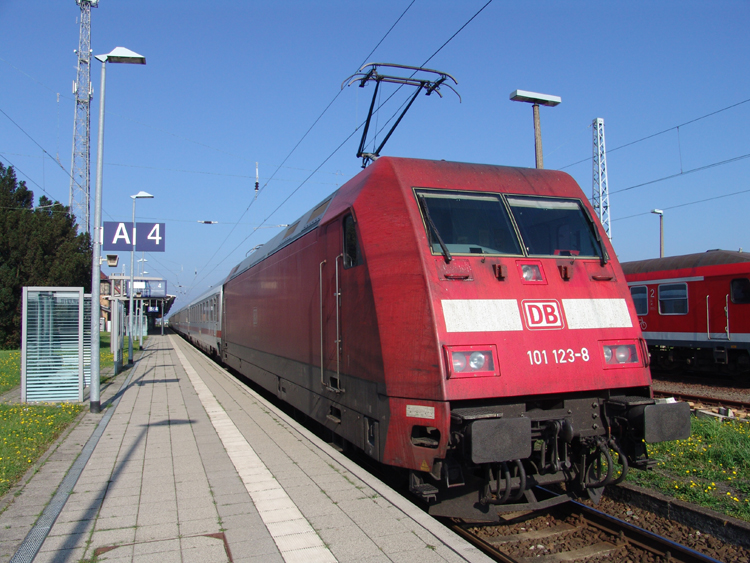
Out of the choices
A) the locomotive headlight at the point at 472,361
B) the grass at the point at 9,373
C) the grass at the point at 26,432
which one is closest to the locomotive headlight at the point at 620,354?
the locomotive headlight at the point at 472,361

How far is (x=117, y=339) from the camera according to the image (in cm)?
1827

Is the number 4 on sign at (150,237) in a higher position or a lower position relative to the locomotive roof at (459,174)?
higher

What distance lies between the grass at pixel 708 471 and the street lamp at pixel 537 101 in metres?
7.84

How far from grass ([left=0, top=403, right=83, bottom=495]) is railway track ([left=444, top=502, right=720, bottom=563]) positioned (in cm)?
457

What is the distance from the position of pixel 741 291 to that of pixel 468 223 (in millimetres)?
11830

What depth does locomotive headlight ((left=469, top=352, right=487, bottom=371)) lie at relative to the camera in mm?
4402

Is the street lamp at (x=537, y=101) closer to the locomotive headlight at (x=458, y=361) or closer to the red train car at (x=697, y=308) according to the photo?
the red train car at (x=697, y=308)

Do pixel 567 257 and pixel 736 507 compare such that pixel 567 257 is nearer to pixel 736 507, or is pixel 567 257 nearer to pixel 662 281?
pixel 736 507

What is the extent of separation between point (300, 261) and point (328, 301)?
1616 millimetres

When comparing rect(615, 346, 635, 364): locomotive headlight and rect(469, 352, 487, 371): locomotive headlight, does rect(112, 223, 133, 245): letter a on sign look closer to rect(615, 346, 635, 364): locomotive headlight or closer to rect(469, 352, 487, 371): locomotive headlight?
rect(469, 352, 487, 371): locomotive headlight

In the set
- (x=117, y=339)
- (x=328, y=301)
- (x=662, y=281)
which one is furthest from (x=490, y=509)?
(x=117, y=339)

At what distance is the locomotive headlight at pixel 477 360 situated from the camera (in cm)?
440

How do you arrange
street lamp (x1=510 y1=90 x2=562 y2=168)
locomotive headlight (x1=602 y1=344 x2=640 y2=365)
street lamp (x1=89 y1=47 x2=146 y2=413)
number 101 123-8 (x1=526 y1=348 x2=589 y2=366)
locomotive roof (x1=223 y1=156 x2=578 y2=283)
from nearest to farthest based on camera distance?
number 101 123-8 (x1=526 y1=348 x2=589 y2=366) < locomotive headlight (x1=602 y1=344 x2=640 y2=365) < locomotive roof (x1=223 y1=156 x2=578 y2=283) < street lamp (x1=89 y1=47 x2=146 y2=413) < street lamp (x1=510 y1=90 x2=562 y2=168)

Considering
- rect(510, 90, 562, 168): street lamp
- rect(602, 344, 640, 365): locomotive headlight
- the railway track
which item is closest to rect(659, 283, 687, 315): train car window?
rect(510, 90, 562, 168): street lamp
